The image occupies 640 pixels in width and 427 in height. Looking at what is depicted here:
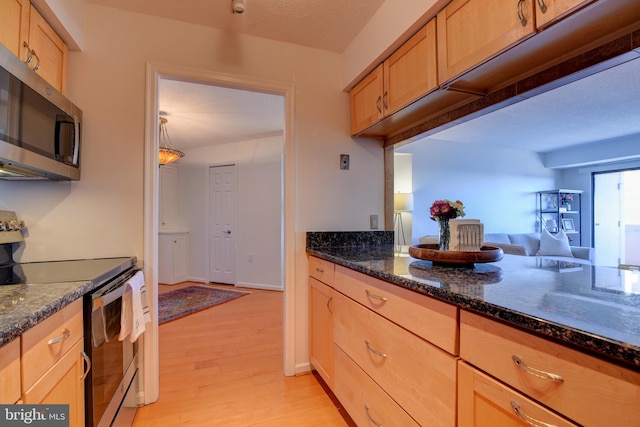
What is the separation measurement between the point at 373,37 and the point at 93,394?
2.20 m

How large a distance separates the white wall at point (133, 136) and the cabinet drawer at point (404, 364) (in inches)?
31.3

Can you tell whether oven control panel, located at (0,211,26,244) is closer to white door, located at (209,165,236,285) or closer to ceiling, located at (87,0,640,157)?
ceiling, located at (87,0,640,157)

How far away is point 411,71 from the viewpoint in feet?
5.10

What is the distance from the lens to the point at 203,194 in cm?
512

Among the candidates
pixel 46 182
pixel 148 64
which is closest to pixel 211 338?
pixel 46 182

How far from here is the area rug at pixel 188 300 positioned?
3.37 meters

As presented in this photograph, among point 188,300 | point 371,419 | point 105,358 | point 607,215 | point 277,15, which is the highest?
point 277,15

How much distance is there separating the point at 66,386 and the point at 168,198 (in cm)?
467

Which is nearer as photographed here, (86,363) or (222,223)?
(86,363)

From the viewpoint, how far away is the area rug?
11.1ft

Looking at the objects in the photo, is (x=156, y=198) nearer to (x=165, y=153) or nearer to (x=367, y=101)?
(x=367, y=101)

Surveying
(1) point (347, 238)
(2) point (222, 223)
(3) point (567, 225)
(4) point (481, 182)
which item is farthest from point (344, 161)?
(3) point (567, 225)

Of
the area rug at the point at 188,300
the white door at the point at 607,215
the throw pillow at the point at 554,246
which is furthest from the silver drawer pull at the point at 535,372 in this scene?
the white door at the point at 607,215

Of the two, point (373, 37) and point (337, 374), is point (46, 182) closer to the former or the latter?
point (337, 374)
